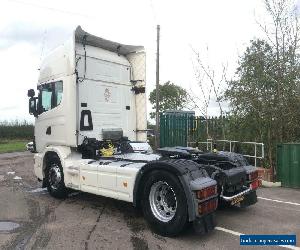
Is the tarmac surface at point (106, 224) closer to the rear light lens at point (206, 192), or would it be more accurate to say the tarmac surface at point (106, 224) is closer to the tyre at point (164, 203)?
the tyre at point (164, 203)

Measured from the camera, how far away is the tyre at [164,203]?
5.81 meters

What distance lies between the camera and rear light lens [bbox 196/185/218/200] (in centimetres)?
559

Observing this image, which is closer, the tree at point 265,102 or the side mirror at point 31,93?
the side mirror at point 31,93

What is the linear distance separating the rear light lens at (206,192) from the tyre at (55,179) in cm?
415

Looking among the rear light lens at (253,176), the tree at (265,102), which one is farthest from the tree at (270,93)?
the rear light lens at (253,176)

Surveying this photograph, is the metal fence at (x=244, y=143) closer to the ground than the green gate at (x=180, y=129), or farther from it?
closer to the ground

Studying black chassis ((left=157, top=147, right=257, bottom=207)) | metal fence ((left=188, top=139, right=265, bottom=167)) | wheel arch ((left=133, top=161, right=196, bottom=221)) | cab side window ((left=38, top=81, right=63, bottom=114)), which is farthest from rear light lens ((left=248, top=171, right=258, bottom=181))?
cab side window ((left=38, top=81, right=63, bottom=114))

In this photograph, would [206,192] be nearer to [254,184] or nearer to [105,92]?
[254,184]

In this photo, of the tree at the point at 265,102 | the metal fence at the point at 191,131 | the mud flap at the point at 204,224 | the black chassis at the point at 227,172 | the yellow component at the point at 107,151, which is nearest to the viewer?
the mud flap at the point at 204,224

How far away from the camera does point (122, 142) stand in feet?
29.9

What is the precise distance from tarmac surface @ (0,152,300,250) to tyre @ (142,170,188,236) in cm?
19

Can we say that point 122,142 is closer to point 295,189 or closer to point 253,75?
point 295,189

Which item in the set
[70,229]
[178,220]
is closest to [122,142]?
[70,229]

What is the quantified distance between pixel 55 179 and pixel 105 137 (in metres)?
1.55
